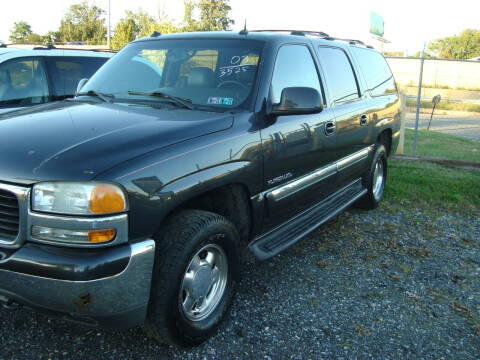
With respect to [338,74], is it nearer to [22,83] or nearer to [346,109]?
[346,109]

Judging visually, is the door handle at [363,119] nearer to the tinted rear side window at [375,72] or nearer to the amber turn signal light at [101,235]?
the tinted rear side window at [375,72]

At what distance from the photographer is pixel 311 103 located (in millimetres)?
3215

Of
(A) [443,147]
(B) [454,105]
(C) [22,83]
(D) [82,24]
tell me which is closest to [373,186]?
(C) [22,83]

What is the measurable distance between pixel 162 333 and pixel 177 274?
0.36 metres

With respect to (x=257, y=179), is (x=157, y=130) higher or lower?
higher

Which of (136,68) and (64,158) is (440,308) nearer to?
(64,158)

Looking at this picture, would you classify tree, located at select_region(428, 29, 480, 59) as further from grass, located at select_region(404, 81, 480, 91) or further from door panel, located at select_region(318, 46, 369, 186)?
door panel, located at select_region(318, 46, 369, 186)

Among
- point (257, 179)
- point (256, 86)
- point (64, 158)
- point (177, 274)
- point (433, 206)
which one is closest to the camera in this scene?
point (64, 158)

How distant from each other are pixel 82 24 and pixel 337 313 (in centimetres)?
6770

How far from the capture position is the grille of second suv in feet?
7.22

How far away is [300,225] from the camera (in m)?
3.71

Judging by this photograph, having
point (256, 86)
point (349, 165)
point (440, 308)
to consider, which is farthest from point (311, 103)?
point (440, 308)

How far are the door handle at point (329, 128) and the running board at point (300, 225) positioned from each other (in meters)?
0.66

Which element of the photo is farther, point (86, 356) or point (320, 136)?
point (320, 136)
